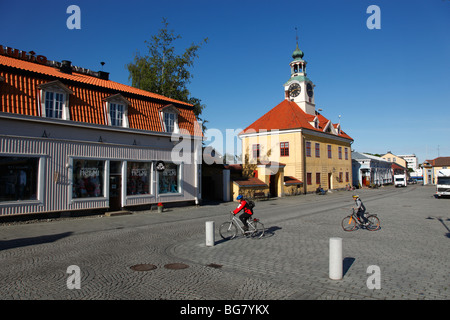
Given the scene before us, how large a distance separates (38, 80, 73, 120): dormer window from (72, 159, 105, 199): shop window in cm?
255

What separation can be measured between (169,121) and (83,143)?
20.4 feet

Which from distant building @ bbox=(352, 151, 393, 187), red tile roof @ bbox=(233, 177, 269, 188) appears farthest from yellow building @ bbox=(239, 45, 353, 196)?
distant building @ bbox=(352, 151, 393, 187)

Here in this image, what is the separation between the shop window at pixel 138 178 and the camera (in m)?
18.9

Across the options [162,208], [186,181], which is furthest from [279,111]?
[162,208]

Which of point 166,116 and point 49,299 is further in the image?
point 166,116

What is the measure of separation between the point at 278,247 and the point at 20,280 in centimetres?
672

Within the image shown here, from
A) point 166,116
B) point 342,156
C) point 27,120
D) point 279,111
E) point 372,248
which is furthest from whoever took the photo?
point 342,156

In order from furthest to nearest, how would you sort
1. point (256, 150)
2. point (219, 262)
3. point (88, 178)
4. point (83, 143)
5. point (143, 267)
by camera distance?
point (256, 150)
point (88, 178)
point (83, 143)
point (219, 262)
point (143, 267)

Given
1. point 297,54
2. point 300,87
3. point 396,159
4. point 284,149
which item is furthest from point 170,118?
point 396,159

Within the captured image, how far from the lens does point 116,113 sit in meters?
18.0

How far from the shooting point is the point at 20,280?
6336 millimetres

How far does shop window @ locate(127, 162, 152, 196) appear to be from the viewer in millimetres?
18922

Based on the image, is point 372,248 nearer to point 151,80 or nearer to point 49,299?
point 49,299

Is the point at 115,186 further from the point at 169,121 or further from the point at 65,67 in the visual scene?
the point at 65,67
